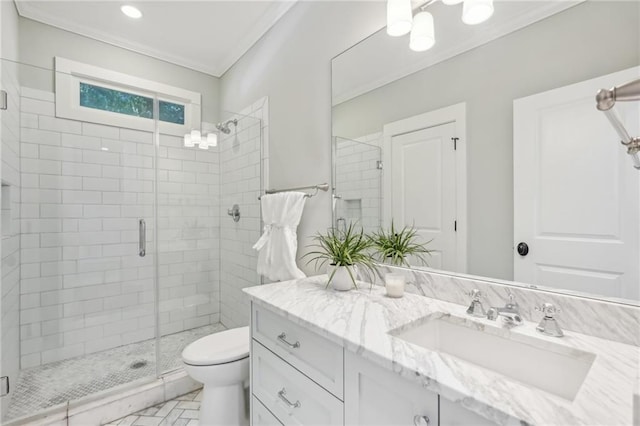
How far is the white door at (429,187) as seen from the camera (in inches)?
47.6

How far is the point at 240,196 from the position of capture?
2480 mm

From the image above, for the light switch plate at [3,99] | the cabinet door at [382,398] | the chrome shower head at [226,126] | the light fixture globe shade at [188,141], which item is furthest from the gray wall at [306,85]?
the light switch plate at [3,99]

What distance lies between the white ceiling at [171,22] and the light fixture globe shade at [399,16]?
1009 mm

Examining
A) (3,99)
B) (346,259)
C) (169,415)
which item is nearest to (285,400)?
(346,259)

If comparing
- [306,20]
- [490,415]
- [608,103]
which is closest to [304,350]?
[490,415]

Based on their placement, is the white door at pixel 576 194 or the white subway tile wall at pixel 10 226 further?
the white subway tile wall at pixel 10 226

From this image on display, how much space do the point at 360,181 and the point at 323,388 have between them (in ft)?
3.20

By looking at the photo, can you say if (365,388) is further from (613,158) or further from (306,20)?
(306,20)

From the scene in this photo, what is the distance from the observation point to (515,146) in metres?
1.02

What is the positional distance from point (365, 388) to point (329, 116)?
1392 millimetres

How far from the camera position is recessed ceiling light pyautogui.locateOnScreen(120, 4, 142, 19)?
2.11 metres

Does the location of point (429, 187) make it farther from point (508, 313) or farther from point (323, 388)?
point (323, 388)

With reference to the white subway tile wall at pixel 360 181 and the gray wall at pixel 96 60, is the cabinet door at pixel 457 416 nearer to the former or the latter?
the white subway tile wall at pixel 360 181

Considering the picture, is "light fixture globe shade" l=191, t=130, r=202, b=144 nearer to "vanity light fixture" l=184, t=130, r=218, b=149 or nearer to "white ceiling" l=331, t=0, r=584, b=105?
"vanity light fixture" l=184, t=130, r=218, b=149
